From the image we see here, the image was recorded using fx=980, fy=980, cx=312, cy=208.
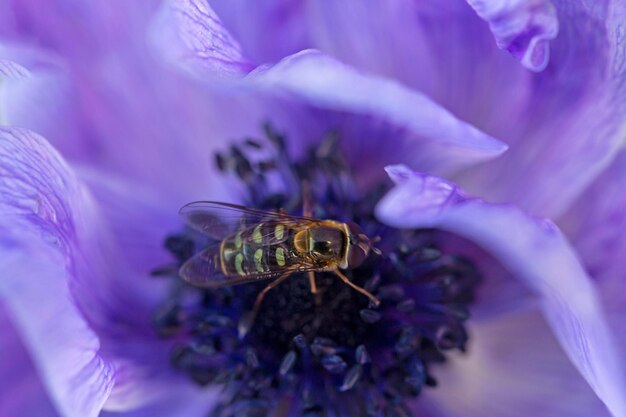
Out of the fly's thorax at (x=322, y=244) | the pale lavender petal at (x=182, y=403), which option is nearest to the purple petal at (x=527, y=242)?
the fly's thorax at (x=322, y=244)

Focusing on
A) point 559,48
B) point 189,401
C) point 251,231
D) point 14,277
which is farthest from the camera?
point 189,401

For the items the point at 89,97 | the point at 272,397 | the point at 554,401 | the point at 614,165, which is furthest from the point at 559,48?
the point at 89,97

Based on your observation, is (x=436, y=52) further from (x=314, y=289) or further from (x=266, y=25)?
(x=314, y=289)

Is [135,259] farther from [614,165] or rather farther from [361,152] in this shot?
[614,165]

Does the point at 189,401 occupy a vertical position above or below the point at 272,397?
below

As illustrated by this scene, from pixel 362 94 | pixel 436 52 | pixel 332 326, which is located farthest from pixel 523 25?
pixel 332 326

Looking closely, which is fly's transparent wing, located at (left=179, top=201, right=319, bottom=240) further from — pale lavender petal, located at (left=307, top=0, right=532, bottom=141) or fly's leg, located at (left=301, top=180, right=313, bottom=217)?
pale lavender petal, located at (left=307, top=0, right=532, bottom=141)
